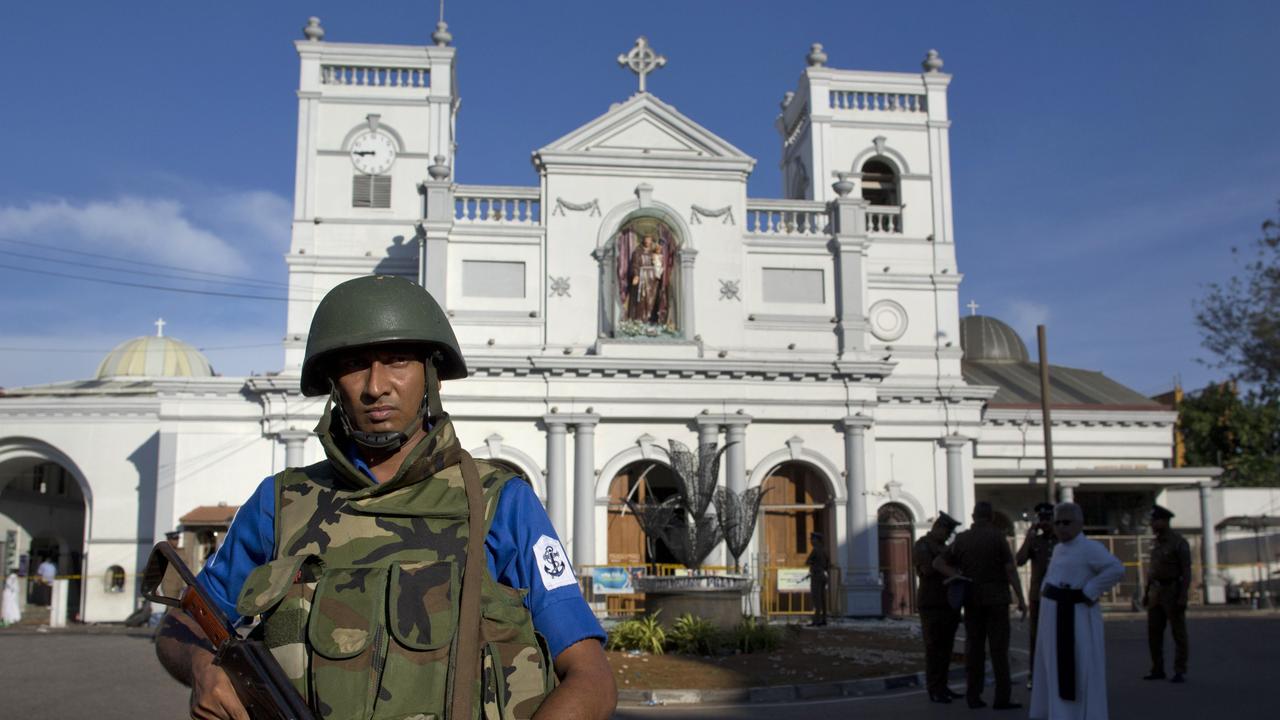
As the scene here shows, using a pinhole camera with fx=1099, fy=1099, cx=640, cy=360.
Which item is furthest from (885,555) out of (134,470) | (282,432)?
(134,470)

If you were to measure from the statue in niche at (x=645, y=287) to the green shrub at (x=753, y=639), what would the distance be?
11.3m

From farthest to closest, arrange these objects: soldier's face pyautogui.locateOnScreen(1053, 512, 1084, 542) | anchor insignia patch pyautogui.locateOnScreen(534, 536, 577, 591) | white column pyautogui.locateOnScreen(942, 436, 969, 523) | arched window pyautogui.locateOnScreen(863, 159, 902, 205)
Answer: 1. arched window pyautogui.locateOnScreen(863, 159, 902, 205)
2. white column pyautogui.locateOnScreen(942, 436, 969, 523)
3. soldier's face pyautogui.locateOnScreen(1053, 512, 1084, 542)
4. anchor insignia patch pyautogui.locateOnScreen(534, 536, 577, 591)

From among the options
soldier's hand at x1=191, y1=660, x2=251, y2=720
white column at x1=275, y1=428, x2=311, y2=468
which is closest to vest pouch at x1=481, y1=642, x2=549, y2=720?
soldier's hand at x1=191, y1=660, x2=251, y2=720

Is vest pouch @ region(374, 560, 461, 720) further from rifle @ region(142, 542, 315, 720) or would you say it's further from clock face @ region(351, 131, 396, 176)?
clock face @ region(351, 131, 396, 176)

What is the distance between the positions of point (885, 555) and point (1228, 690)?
664 inches

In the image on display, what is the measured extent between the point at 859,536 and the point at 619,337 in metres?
7.34

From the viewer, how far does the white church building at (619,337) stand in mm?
25719

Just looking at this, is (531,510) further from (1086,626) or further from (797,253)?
(797,253)

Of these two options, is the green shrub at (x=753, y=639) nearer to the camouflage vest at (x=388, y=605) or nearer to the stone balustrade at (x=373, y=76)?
the camouflage vest at (x=388, y=605)

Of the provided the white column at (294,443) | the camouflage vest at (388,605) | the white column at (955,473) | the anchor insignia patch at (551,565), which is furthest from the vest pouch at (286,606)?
the white column at (955,473)

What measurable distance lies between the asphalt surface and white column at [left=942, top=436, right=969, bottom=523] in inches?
425

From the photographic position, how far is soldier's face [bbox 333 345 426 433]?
271cm

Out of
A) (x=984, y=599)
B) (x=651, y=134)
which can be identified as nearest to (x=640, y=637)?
(x=984, y=599)

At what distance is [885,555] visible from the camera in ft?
93.5
